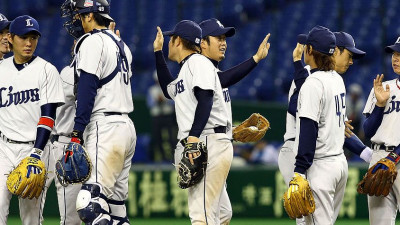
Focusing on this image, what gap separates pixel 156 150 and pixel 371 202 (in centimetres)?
676

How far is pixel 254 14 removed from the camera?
17.9 meters

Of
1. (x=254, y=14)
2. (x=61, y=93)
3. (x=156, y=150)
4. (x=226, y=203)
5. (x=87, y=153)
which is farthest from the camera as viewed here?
(x=254, y=14)

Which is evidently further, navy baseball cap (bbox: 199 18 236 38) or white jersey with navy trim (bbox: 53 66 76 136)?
white jersey with navy trim (bbox: 53 66 76 136)

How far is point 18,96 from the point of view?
655cm

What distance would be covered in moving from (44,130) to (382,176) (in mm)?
2592

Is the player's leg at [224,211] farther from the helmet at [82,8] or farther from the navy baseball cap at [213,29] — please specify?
the helmet at [82,8]

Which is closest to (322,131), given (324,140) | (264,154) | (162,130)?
(324,140)

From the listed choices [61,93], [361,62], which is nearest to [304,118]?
[61,93]

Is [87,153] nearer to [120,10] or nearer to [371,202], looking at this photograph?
[371,202]

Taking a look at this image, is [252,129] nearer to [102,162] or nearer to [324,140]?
[324,140]

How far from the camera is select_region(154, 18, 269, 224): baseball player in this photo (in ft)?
21.4

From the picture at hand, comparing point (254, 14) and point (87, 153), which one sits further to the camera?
point (254, 14)

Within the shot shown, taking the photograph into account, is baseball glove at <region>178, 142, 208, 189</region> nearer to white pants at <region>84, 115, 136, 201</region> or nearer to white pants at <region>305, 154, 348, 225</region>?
white pants at <region>84, 115, 136, 201</region>

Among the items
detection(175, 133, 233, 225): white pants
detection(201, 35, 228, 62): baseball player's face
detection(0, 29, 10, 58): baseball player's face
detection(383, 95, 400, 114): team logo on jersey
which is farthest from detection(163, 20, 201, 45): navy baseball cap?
detection(0, 29, 10, 58): baseball player's face
